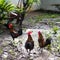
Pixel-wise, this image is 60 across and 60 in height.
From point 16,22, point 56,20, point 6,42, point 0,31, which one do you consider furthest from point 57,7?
point 6,42

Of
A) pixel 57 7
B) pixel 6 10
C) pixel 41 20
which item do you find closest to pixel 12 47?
pixel 6 10

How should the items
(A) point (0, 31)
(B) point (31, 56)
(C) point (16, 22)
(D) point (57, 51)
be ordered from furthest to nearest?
1. (C) point (16, 22)
2. (A) point (0, 31)
3. (D) point (57, 51)
4. (B) point (31, 56)

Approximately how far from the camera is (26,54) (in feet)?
16.3

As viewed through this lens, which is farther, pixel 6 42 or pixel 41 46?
pixel 6 42

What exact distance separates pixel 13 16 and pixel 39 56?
7.37 ft

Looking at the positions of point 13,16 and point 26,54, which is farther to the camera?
point 13,16

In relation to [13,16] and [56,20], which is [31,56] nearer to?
[13,16]

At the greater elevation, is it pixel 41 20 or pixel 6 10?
pixel 6 10

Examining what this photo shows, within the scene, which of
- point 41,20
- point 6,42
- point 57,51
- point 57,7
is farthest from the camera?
point 57,7

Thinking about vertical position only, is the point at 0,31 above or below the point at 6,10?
below

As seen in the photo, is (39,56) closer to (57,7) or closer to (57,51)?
(57,51)

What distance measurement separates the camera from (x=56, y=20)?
336 inches

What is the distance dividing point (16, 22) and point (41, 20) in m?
1.56

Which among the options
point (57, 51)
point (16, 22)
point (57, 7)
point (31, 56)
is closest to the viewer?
point (31, 56)
